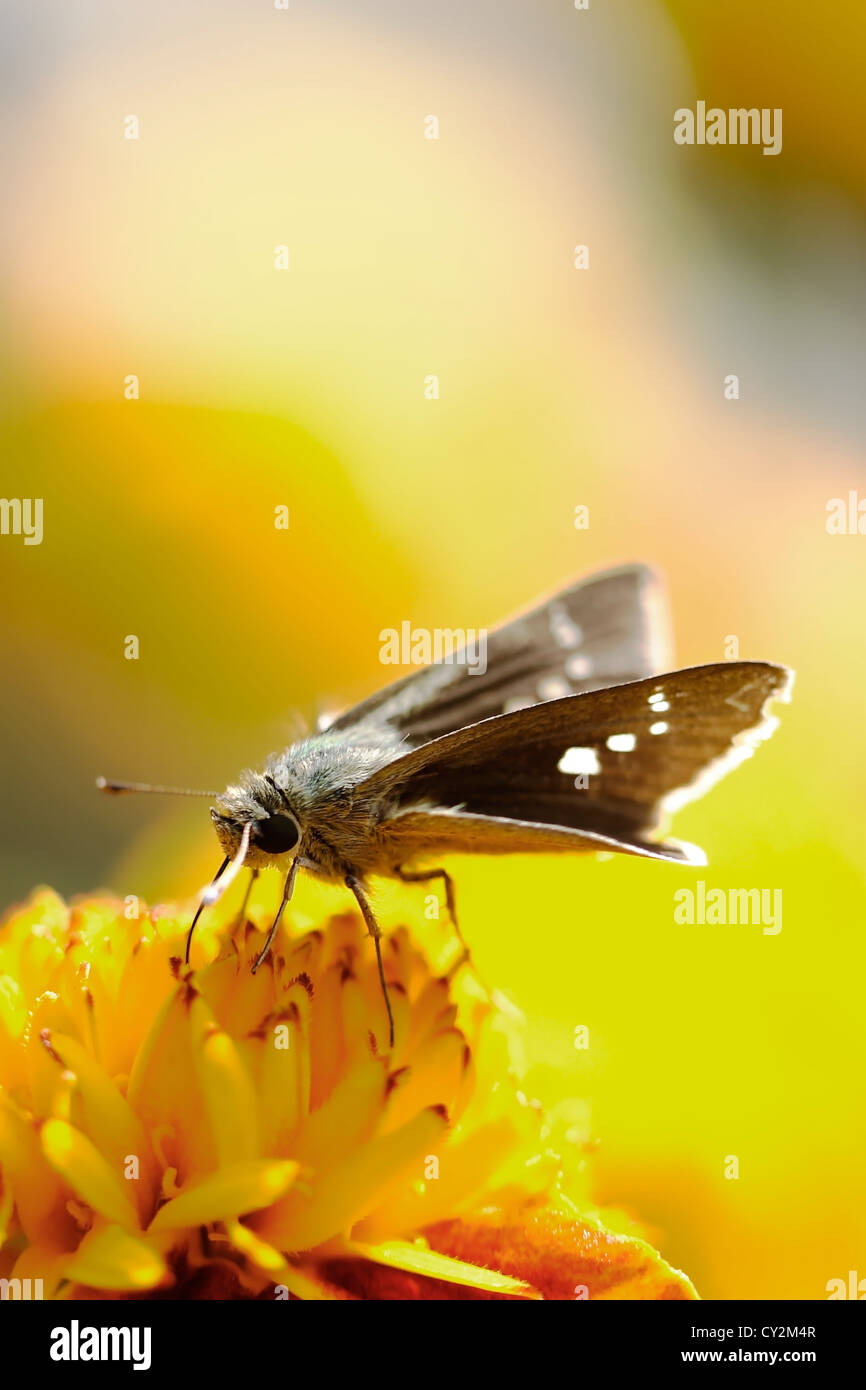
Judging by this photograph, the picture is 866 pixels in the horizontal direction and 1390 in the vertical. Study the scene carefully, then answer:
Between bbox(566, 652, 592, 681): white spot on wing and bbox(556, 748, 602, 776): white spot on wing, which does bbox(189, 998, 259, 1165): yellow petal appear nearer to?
bbox(556, 748, 602, 776): white spot on wing

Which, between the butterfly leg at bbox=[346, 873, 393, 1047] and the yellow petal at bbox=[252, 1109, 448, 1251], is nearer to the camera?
the yellow petal at bbox=[252, 1109, 448, 1251]

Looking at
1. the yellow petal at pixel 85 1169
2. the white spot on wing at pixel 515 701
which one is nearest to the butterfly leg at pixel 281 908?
the yellow petal at pixel 85 1169

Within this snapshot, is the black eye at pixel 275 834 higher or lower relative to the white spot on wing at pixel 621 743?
lower

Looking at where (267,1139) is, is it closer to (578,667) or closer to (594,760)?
(594,760)

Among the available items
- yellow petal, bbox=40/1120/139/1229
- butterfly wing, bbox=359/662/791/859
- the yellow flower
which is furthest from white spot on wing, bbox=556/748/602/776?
yellow petal, bbox=40/1120/139/1229

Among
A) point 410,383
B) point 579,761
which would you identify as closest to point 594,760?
point 579,761

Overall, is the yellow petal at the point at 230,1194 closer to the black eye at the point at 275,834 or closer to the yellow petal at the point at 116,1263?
the yellow petal at the point at 116,1263

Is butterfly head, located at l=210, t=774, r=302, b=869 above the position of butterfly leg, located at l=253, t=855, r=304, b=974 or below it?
above

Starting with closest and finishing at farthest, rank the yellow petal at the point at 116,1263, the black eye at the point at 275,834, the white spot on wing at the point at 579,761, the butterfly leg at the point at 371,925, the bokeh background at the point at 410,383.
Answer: the yellow petal at the point at 116,1263, the butterfly leg at the point at 371,925, the black eye at the point at 275,834, the white spot on wing at the point at 579,761, the bokeh background at the point at 410,383
